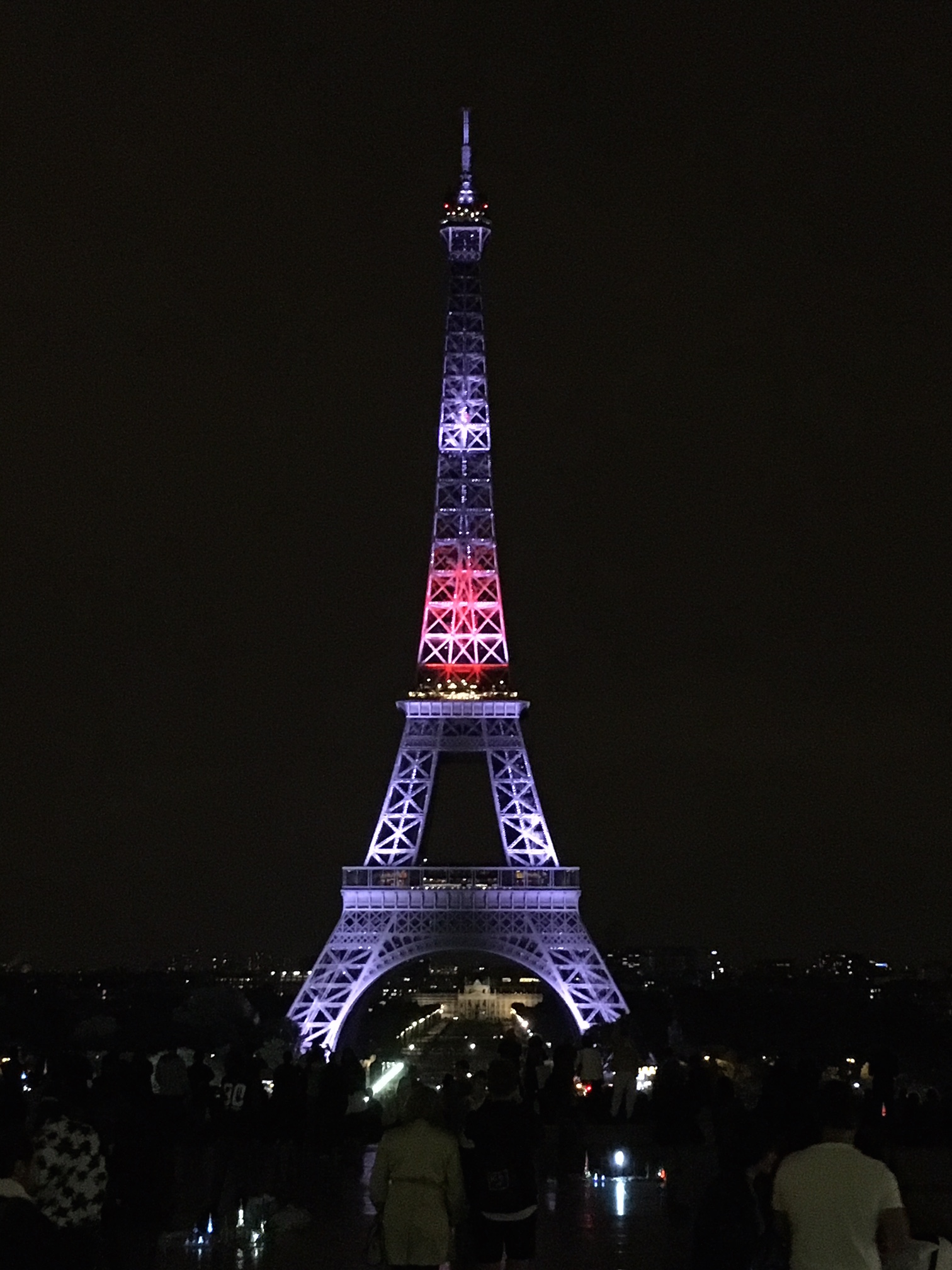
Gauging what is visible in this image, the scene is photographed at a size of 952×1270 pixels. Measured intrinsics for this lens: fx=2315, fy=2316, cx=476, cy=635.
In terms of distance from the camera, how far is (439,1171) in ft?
43.0

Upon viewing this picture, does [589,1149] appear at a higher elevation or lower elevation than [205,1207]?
higher

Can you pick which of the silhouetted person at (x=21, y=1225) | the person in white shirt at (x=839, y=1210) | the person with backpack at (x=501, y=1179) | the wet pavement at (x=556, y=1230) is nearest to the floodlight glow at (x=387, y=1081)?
the wet pavement at (x=556, y=1230)

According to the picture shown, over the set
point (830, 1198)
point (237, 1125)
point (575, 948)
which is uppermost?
point (575, 948)

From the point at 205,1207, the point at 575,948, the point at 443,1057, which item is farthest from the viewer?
the point at 443,1057

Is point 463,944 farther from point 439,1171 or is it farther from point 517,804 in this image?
point 439,1171

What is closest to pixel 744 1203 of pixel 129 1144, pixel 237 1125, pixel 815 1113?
pixel 815 1113

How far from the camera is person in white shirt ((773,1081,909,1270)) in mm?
11367

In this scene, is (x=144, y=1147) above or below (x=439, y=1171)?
above

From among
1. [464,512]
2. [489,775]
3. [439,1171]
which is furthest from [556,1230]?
[464,512]

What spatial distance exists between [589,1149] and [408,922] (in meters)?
47.6

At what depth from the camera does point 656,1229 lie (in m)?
20.6

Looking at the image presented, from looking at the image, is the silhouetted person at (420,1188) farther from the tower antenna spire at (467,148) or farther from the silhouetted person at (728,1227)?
the tower antenna spire at (467,148)

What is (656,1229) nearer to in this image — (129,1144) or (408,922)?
(129,1144)

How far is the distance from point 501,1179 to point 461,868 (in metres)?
60.0
